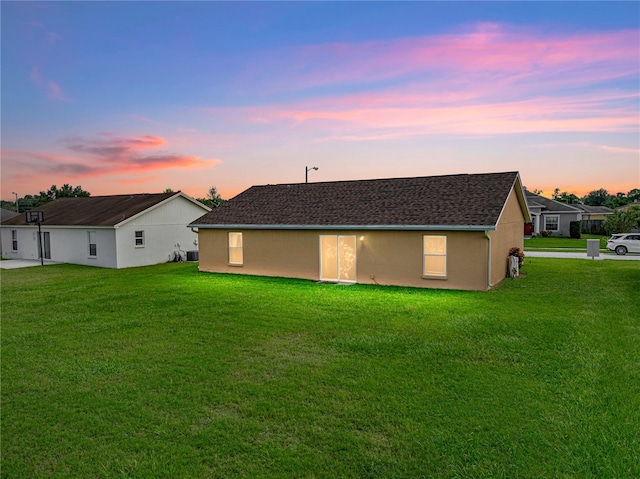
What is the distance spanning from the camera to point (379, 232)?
16.5 m

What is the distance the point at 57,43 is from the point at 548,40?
21932 millimetres

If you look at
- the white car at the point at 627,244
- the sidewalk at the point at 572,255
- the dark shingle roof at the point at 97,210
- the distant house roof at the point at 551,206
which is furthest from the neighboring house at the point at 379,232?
the distant house roof at the point at 551,206

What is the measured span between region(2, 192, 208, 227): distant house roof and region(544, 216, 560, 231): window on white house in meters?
37.5

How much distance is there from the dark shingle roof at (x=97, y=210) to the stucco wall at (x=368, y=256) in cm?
690

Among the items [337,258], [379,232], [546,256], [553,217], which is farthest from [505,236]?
[553,217]

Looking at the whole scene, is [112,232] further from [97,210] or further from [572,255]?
[572,255]

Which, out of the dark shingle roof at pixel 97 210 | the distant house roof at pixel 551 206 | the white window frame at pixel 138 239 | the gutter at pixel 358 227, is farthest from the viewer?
the distant house roof at pixel 551 206

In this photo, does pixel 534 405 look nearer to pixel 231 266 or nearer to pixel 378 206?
pixel 378 206

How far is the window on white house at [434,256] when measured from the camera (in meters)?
15.7

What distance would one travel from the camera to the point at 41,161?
2861 cm

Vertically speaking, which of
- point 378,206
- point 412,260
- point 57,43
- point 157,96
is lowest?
point 412,260

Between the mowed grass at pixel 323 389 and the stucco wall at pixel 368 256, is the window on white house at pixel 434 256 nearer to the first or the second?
the stucco wall at pixel 368 256

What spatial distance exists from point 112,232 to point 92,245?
8.29 feet

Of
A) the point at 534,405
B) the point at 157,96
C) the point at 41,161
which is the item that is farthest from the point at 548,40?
the point at 41,161
